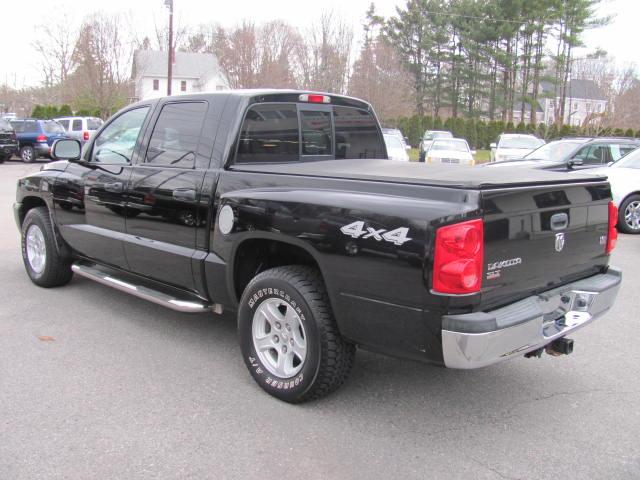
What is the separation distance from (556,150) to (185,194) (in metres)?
10.6

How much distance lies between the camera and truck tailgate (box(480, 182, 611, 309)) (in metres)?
2.96

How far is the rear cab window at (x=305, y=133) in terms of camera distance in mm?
4176

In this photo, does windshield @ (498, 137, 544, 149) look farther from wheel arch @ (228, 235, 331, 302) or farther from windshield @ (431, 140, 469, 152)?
wheel arch @ (228, 235, 331, 302)

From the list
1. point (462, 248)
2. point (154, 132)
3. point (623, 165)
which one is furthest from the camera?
point (623, 165)

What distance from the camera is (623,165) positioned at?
10680 mm

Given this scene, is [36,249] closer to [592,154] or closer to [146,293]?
[146,293]

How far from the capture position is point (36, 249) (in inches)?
238

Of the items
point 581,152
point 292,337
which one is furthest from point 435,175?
point 581,152

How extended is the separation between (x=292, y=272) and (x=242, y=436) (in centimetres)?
98

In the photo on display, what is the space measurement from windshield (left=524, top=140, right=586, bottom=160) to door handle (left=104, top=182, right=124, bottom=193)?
33.1 feet

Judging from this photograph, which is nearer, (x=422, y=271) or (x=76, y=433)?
(x=422, y=271)

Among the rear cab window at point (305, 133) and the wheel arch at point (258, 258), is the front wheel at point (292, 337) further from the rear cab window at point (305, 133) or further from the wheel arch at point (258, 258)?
the rear cab window at point (305, 133)

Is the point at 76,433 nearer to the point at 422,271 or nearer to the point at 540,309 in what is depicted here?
the point at 422,271

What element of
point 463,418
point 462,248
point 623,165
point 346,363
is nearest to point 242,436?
point 346,363
